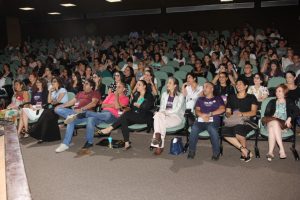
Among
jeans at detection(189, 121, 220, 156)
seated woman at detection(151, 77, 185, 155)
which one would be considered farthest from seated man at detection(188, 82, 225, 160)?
seated woman at detection(151, 77, 185, 155)

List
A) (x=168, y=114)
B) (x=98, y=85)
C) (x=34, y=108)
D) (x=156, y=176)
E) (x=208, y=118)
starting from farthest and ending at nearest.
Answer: (x=98, y=85) < (x=34, y=108) < (x=168, y=114) < (x=208, y=118) < (x=156, y=176)

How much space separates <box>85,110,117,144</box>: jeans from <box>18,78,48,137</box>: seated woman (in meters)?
1.25

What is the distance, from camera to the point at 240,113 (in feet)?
16.4

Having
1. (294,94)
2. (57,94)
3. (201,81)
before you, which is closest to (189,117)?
(201,81)

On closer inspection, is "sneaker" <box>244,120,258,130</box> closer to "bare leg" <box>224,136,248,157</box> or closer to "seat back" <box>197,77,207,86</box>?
"bare leg" <box>224,136,248,157</box>

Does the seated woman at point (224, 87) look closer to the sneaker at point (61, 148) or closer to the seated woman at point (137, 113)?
the seated woman at point (137, 113)

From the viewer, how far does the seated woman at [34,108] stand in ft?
20.7

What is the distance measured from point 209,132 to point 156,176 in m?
1.06

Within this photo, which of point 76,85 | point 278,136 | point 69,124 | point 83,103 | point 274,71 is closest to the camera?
point 278,136

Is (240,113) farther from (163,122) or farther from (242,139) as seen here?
(163,122)

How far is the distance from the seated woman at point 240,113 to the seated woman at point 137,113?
124 cm

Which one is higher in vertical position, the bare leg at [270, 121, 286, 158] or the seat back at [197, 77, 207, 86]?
the seat back at [197, 77, 207, 86]

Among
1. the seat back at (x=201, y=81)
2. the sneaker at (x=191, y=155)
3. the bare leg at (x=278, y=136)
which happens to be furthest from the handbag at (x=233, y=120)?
the seat back at (x=201, y=81)

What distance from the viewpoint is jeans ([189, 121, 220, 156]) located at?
190 inches
